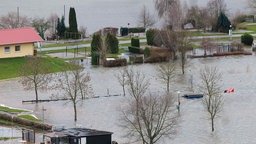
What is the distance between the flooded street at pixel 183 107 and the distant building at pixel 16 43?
16.4 feet

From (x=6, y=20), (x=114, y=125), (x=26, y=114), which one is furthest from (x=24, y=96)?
(x=6, y=20)

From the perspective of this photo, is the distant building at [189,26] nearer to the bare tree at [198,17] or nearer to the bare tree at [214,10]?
the bare tree at [198,17]

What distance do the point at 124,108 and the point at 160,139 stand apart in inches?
257

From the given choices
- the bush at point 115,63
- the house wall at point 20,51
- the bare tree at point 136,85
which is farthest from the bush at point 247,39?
the house wall at point 20,51

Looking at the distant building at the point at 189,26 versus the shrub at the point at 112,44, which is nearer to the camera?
the shrub at the point at 112,44

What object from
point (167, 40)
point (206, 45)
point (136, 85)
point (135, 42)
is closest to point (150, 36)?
point (135, 42)

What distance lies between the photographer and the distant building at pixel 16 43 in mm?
60594

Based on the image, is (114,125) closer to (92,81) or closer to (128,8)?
(92,81)

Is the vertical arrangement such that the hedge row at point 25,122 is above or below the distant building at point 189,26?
below

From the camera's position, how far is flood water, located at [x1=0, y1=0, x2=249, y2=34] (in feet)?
332

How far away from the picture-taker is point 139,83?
51094mm

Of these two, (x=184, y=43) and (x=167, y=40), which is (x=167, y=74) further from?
(x=167, y=40)

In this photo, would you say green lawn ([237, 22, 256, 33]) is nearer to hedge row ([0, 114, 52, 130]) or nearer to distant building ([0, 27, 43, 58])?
distant building ([0, 27, 43, 58])

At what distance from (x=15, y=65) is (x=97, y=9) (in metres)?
58.7
